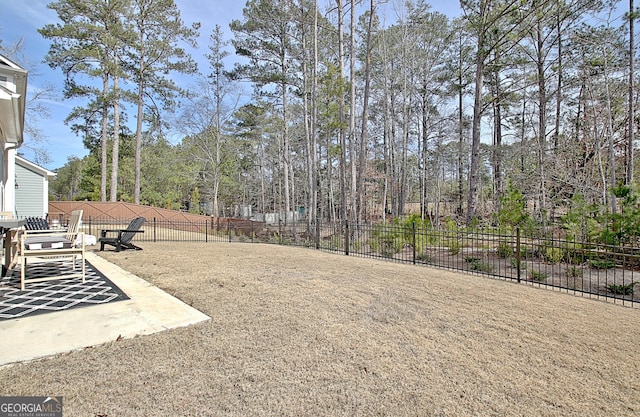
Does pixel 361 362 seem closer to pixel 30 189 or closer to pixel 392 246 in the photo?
pixel 392 246

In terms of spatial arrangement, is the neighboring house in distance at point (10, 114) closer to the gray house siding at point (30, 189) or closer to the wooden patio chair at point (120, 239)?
the wooden patio chair at point (120, 239)

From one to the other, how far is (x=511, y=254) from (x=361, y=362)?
6846 millimetres

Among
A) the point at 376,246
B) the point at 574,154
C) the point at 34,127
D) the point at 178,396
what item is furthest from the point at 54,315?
the point at 34,127

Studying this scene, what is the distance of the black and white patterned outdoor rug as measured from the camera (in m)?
3.43

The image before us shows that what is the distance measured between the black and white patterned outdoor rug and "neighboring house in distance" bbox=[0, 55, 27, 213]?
9.58 feet

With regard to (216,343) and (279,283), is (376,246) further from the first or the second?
(216,343)

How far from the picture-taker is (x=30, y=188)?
50.9ft

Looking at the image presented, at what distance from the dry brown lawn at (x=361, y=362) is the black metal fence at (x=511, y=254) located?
1242 millimetres

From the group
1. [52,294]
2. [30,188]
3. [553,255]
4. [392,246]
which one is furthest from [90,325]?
→ [30,188]

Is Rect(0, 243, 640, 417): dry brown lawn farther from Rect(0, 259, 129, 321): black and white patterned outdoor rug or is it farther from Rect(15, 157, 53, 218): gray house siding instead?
Rect(15, 157, 53, 218): gray house siding

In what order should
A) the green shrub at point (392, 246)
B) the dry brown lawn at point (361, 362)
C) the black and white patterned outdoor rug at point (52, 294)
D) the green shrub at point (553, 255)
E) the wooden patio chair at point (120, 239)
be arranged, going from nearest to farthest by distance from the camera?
1. the dry brown lawn at point (361, 362)
2. the black and white patterned outdoor rug at point (52, 294)
3. the green shrub at point (553, 255)
4. the wooden patio chair at point (120, 239)
5. the green shrub at point (392, 246)

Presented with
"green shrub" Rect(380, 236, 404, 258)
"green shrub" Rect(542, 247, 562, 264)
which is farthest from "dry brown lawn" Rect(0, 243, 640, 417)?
"green shrub" Rect(380, 236, 404, 258)

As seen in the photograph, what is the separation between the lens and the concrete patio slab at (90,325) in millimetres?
2533

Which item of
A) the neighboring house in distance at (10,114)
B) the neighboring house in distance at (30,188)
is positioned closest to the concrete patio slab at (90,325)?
the neighboring house in distance at (10,114)
